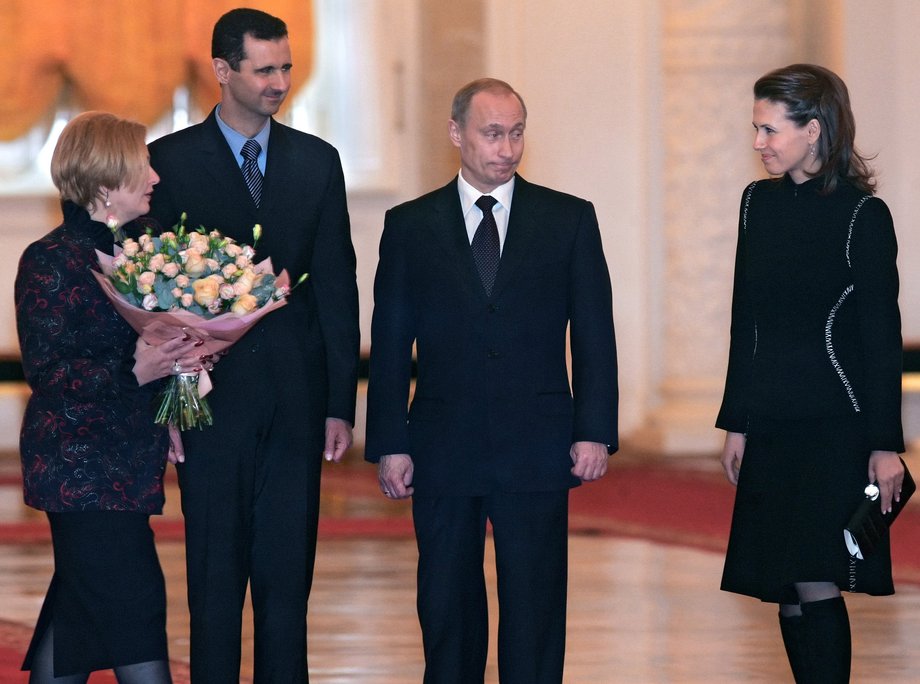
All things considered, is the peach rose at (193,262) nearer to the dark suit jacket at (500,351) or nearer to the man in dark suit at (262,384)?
the man in dark suit at (262,384)

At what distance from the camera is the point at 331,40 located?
1112 cm

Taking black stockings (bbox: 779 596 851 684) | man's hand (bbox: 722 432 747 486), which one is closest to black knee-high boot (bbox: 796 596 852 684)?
black stockings (bbox: 779 596 851 684)

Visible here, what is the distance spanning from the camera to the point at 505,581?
393 centimetres

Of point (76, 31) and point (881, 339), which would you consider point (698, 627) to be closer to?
point (881, 339)

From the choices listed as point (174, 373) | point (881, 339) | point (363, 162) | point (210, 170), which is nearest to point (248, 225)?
point (210, 170)

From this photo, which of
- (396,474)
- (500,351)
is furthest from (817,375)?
(396,474)

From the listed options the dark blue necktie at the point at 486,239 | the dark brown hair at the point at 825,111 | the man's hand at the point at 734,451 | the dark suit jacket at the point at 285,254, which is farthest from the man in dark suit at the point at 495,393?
the dark brown hair at the point at 825,111

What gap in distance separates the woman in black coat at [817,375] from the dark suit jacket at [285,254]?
105cm

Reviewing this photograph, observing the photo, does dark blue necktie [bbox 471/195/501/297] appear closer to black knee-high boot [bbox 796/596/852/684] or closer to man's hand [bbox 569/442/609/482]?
man's hand [bbox 569/442/609/482]

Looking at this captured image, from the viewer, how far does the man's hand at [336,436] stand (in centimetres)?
409

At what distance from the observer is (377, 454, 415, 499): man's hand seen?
3967 mm

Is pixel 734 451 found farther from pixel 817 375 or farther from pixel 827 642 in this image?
pixel 827 642

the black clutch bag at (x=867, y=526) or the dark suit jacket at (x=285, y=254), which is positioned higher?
the dark suit jacket at (x=285, y=254)

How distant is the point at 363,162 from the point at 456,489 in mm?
7354
